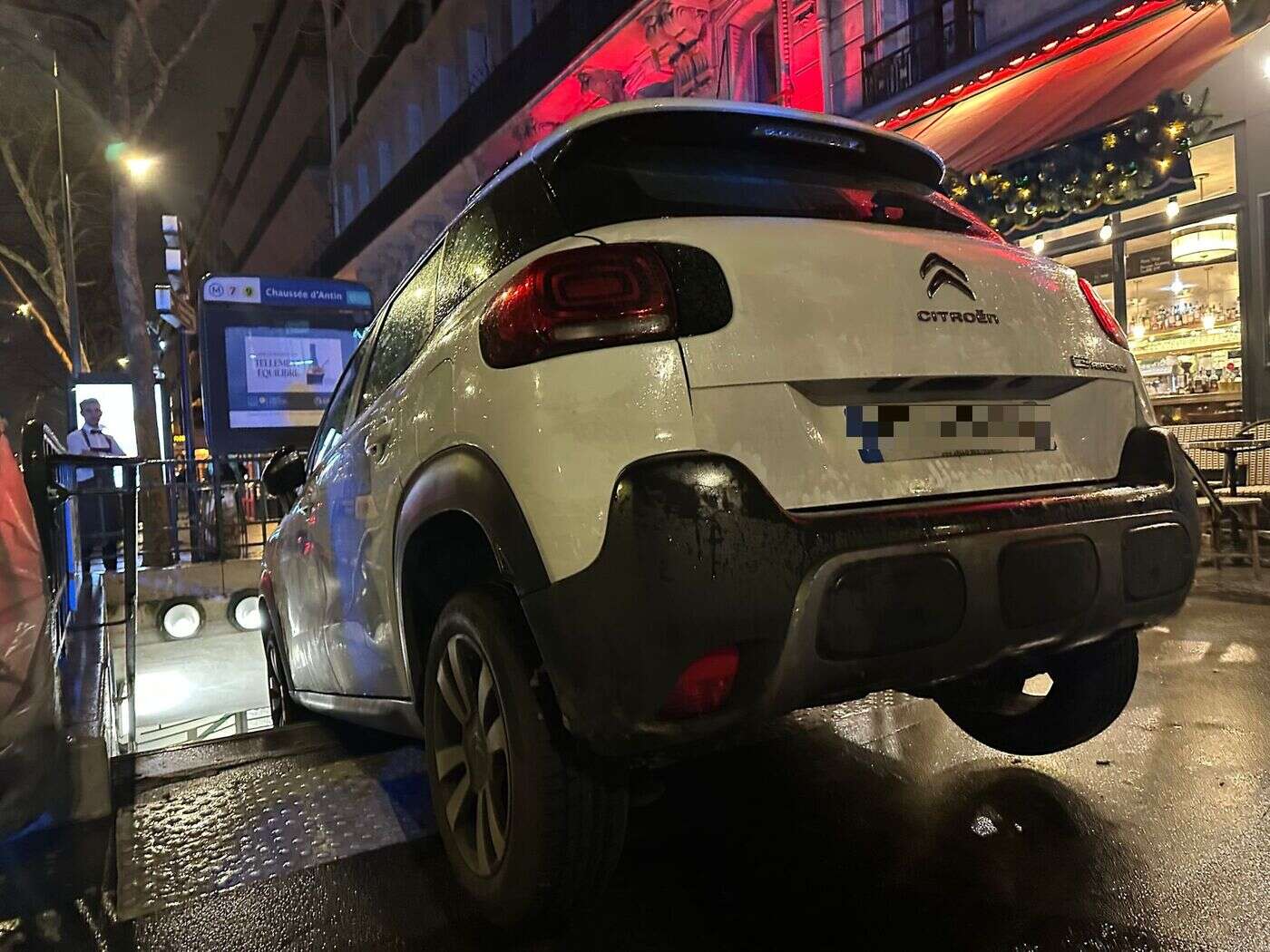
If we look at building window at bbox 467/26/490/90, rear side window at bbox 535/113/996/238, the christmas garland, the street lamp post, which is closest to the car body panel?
rear side window at bbox 535/113/996/238

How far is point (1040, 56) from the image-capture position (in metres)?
8.34

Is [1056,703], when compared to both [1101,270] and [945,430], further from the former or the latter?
[1101,270]

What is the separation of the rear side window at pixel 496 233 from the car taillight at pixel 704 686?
1015 millimetres

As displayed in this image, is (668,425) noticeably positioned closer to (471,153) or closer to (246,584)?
(246,584)

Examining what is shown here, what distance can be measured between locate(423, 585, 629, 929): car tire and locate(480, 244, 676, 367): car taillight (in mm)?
590

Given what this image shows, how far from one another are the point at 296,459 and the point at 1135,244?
10.2 meters

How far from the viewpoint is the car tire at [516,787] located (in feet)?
6.33

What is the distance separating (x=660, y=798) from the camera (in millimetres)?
2998

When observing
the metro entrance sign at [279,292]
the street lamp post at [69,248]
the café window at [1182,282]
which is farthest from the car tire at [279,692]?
the street lamp post at [69,248]

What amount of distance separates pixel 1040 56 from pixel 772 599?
8.42m

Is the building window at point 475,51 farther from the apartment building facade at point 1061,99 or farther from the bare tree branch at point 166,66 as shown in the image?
the bare tree branch at point 166,66

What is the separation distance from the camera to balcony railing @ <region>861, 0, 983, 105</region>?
1052 cm

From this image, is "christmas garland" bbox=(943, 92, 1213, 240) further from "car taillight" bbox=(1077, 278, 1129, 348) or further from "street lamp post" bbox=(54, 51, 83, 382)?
"street lamp post" bbox=(54, 51, 83, 382)

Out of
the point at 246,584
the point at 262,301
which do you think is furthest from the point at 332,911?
the point at 262,301
